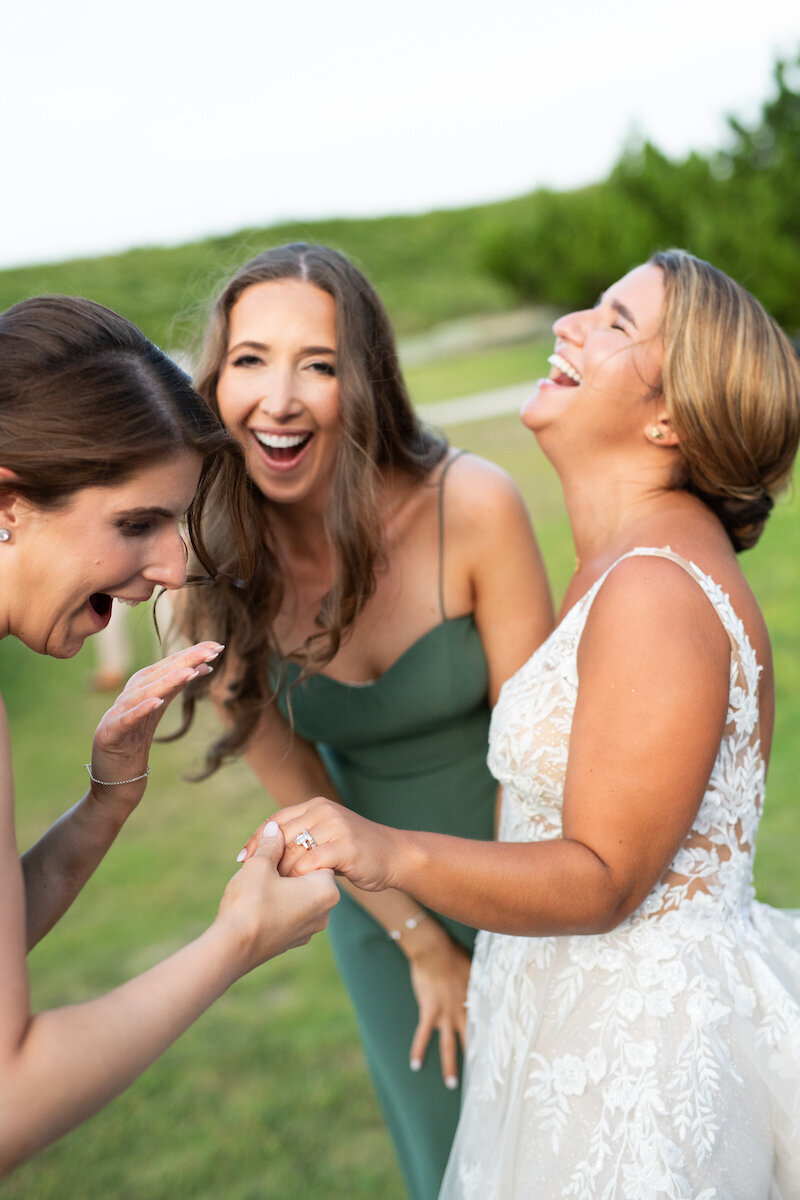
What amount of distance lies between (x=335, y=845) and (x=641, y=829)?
0.55 m

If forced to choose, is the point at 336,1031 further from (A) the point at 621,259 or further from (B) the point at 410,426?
(A) the point at 621,259

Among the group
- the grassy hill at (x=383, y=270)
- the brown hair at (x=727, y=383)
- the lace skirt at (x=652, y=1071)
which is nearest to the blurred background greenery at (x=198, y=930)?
the brown hair at (x=727, y=383)

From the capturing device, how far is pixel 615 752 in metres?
1.95

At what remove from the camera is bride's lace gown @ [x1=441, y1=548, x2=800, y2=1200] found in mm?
2016

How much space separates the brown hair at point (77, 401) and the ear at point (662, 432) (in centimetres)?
110

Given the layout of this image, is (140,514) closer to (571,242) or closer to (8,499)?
(8,499)

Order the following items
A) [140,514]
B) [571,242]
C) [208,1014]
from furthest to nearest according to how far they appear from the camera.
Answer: [571,242], [208,1014], [140,514]

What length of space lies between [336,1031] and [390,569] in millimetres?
2515

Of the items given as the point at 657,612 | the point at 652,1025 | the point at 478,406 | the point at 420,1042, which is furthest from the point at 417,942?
the point at 478,406

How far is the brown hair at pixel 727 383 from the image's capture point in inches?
88.4

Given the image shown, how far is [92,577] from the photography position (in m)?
1.62

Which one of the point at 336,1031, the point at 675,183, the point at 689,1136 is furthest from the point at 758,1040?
the point at 675,183

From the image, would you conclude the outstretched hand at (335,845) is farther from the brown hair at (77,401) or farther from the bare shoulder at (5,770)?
the brown hair at (77,401)

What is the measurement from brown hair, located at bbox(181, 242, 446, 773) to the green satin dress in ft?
0.44
